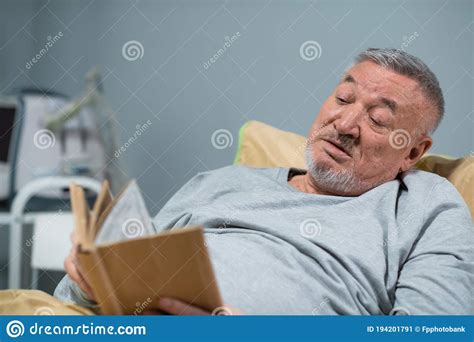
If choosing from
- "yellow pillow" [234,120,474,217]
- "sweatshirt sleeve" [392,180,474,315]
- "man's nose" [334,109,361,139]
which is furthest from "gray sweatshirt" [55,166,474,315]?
"yellow pillow" [234,120,474,217]

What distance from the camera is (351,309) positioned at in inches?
37.0

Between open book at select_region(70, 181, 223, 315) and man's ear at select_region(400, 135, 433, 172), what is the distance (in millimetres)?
528

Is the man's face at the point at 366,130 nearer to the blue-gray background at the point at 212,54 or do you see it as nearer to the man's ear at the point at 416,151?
the man's ear at the point at 416,151

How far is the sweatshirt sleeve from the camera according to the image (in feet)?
2.94

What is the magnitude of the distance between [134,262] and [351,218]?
426 mm

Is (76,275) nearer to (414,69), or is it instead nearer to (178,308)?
(178,308)

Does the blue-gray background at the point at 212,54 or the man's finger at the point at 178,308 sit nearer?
the man's finger at the point at 178,308

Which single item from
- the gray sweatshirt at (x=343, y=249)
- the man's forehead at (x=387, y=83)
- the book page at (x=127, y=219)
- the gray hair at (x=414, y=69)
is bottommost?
the book page at (x=127, y=219)

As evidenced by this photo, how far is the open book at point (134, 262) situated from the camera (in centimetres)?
71

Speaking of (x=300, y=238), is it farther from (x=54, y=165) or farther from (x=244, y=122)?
(x=54, y=165)

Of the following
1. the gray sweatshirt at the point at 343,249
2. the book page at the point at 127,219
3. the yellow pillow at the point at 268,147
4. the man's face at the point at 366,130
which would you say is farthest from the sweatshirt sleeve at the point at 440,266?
the book page at the point at 127,219

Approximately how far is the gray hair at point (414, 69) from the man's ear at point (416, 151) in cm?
2

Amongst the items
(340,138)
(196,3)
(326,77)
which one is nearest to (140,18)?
(196,3)

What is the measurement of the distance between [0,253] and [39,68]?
608mm
